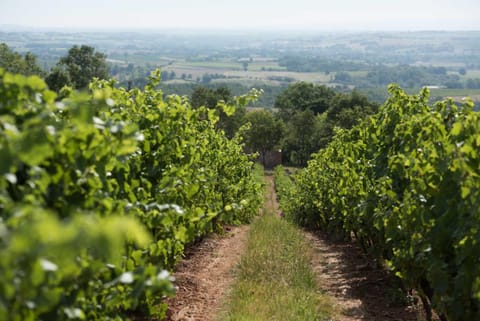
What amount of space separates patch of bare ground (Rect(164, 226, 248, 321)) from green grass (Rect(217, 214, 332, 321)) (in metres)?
0.25

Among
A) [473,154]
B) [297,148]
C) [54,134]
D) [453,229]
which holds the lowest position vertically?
[297,148]

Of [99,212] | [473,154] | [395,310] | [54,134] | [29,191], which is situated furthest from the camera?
[395,310]

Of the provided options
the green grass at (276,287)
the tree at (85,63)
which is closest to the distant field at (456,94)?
the tree at (85,63)

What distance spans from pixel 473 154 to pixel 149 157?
306cm

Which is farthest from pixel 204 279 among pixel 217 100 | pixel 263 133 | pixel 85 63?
pixel 85 63

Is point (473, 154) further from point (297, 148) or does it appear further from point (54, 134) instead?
point (297, 148)

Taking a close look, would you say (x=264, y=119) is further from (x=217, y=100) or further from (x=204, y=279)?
(x=204, y=279)

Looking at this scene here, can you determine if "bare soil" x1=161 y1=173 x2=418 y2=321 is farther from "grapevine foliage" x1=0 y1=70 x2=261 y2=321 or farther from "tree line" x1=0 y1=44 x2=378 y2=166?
"tree line" x1=0 y1=44 x2=378 y2=166

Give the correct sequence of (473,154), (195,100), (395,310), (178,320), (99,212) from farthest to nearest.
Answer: (195,100), (395,310), (178,320), (473,154), (99,212)

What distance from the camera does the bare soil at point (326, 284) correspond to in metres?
7.35

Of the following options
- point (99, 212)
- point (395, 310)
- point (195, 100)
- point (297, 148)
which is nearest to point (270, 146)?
point (297, 148)

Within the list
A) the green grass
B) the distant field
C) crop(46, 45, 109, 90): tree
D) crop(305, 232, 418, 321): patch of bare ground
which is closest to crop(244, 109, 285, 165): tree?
crop(46, 45, 109, 90): tree

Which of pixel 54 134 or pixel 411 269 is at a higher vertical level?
pixel 54 134

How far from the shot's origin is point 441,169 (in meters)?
5.09
